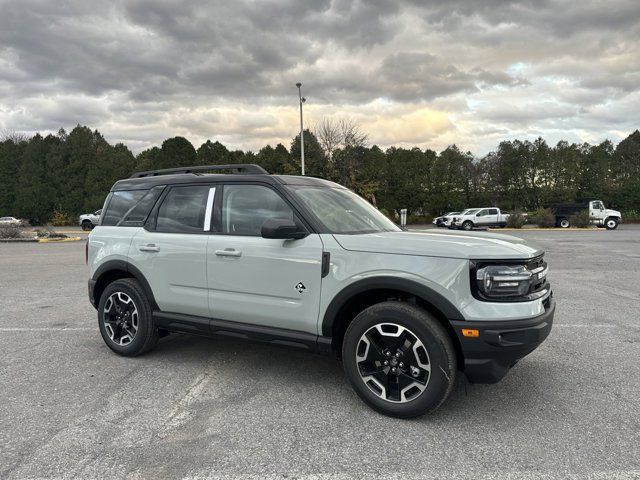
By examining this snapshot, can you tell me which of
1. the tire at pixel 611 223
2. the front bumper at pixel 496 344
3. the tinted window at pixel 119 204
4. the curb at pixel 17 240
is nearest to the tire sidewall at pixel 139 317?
A: the tinted window at pixel 119 204

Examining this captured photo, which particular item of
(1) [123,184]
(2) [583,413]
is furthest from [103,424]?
(2) [583,413]

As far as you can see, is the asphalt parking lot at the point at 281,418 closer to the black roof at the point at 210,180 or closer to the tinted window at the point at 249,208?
the tinted window at the point at 249,208

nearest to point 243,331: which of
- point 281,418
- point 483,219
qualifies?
point 281,418

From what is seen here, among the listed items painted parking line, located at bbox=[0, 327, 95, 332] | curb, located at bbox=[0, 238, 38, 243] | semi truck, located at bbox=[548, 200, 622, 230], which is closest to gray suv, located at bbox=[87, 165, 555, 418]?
painted parking line, located at bbox=[0, 327, 95, 332]

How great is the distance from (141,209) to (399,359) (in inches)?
118

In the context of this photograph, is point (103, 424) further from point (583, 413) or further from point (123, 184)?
point (583, 413)

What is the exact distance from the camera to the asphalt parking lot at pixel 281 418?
8.73ft

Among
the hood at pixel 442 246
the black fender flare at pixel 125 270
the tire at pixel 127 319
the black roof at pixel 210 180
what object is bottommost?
the tire at pixel 127 319

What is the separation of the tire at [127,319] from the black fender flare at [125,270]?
0.07 metres

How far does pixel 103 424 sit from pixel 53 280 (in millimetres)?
7963

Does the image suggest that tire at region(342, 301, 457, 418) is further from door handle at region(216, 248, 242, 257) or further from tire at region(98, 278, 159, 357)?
tire at region(98, 278, 159, 357)

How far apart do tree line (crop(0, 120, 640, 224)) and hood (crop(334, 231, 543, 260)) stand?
43798 millimetres

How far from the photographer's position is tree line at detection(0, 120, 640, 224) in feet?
163

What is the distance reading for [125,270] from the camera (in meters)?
4.56
